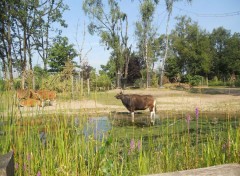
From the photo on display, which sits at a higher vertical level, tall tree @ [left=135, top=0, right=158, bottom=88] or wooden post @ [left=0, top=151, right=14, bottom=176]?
tall tree @ [left=135, top=0, right=158, bottom=88]

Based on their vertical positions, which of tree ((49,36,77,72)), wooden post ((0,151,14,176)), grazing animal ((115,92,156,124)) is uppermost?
tree ((49,36,77,72))

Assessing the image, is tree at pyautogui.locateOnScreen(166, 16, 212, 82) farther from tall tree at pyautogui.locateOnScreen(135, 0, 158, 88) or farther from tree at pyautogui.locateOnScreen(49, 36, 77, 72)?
tree at pyautogui.locateOnScreen(49, 36, 77, 72)

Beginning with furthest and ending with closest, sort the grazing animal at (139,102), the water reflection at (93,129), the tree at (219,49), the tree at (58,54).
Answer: the tree at (219,49), the tree at (58,54), the grazing animal at (139,102), the water reflection at (93,129)

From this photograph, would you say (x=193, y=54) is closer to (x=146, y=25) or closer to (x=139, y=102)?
(x=146, y=25)

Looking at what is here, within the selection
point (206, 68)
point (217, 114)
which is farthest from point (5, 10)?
point (206, 68)

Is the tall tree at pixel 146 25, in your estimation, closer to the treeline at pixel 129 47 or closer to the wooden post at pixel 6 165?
the treeline at pixel 129 47

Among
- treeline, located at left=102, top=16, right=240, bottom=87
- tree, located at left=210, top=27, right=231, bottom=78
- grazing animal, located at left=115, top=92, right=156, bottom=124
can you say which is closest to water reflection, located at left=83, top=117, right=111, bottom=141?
grazing animal, located at left=115, top=92, right=156, bottom=124

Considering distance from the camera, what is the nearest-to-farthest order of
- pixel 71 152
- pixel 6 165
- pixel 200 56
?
pixel 6 165
pixel 71 152
pixel 200 56

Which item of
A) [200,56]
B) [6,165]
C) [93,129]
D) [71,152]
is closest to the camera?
[6,165]

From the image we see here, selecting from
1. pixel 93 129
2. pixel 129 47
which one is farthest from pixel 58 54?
pixel 93 129

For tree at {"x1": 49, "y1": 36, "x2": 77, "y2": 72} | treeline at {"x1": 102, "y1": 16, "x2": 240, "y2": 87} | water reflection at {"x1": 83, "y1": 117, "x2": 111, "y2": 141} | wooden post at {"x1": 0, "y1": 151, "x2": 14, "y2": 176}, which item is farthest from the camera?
treeline at {"x1": 102, "y1": 16, "x2": 240, "y2": 87}

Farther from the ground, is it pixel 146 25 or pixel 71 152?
pixel 146 25

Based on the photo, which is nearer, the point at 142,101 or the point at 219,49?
the point at 142,101

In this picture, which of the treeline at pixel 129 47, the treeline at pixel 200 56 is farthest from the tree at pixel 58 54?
the treeline at pixel 200 56
